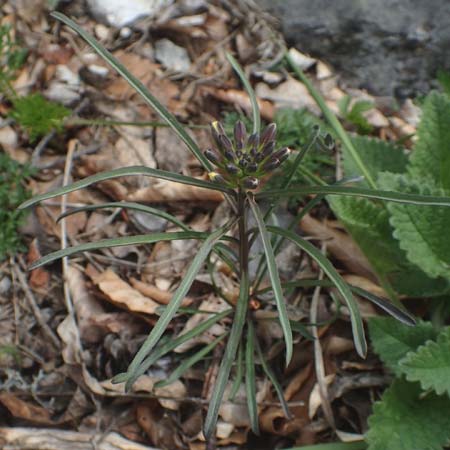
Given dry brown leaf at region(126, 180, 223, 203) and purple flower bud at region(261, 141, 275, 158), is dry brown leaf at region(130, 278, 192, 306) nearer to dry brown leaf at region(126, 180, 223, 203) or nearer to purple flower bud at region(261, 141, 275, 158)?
dry brown leaf at region(126, 180, 223, 203)

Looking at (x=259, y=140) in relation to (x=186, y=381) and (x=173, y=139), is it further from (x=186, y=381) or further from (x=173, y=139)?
(x=173, y=139)

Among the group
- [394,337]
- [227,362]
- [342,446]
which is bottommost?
[342,446]

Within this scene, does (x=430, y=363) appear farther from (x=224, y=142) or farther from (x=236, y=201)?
(x=224, y=142)

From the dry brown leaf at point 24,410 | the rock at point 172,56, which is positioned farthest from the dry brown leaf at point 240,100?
the dry brown leaf at point 24,410

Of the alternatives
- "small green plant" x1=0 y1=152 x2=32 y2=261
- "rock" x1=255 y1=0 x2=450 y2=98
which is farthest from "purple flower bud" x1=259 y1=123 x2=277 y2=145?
"rock" x1=255 y1=0 x2=450 y2=98

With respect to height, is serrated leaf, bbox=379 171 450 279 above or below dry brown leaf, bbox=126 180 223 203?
above

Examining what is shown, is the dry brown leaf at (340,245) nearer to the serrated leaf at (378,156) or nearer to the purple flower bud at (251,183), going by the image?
the serrated leaf at (378,156)

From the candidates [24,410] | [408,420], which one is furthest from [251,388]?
[24,410]

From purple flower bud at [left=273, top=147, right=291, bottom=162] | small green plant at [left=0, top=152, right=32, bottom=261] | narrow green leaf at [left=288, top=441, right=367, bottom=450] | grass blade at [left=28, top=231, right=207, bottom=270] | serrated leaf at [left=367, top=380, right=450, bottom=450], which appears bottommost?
narrow green leaf at [left=288, top=441, right=367, bottom=450]
